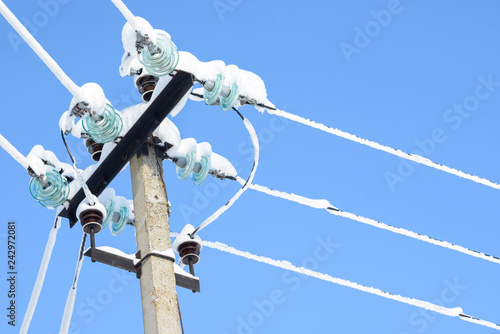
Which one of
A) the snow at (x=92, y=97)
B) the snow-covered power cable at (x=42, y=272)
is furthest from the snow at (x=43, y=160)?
the snow at (x=92, y=97)

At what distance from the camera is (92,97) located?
242 inches

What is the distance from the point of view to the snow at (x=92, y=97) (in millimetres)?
6094

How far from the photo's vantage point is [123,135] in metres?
6.66

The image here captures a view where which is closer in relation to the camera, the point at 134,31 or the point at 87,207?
the point at 134,31

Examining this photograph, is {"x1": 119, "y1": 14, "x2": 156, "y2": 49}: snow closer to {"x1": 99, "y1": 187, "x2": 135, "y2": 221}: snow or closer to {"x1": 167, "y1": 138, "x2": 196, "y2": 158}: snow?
{"x1": 167, "y1": 138, "x2": 196, "y2": 158}: snow

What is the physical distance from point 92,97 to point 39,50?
0.51 metres

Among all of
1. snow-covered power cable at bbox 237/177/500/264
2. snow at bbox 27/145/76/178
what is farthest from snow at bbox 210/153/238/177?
snow at bbox 27/145/76/178

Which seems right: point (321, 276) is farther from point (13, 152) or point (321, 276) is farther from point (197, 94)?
point (13, 152)

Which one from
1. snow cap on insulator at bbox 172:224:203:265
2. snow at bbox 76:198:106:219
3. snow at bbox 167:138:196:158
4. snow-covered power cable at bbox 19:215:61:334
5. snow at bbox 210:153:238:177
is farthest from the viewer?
snow at bbox 210:153:238:177

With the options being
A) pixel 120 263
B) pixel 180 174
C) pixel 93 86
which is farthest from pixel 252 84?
pixel 120 263

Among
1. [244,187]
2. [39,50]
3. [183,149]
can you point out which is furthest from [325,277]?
[39,50]

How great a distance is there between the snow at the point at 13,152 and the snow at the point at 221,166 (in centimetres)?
159

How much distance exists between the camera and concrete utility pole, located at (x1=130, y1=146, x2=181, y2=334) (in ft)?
19.0

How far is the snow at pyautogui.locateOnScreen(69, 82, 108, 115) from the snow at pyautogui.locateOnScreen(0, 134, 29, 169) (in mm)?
490
